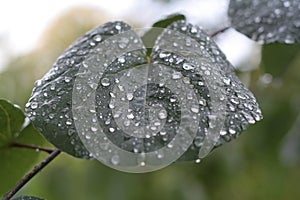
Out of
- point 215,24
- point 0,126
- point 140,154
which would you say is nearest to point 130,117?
point 140,154

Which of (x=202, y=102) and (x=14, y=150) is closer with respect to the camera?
(x=202, y=102)

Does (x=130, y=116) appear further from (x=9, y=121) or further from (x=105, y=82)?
(x=9, y=121)

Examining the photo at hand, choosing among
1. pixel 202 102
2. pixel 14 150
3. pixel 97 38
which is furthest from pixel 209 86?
pixel 14 150

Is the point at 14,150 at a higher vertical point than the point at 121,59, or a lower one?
lower

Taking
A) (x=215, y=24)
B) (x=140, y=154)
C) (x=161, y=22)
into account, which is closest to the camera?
(x=140, y=154)

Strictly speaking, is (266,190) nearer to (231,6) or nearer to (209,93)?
(231,6)

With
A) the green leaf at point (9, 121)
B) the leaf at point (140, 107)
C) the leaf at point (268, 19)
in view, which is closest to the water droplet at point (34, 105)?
the leaf at point (140, 107)

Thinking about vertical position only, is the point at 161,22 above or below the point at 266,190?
above
